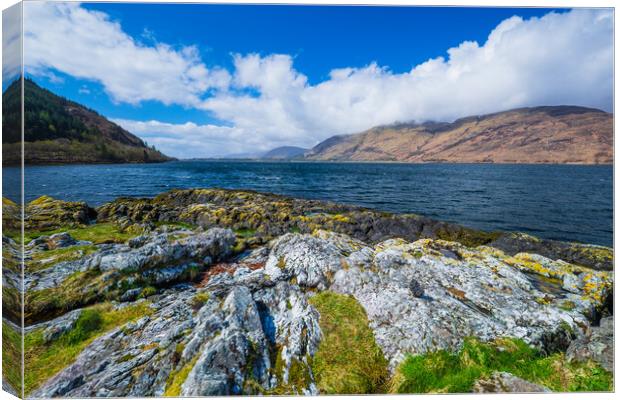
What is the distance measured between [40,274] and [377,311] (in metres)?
9.22

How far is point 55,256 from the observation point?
287 inches

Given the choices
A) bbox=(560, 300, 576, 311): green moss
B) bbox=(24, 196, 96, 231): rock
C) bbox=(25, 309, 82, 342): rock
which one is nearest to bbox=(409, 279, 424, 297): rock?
bbox=(560, 300, 576, 311): green moss

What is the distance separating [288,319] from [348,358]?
1.56 metres

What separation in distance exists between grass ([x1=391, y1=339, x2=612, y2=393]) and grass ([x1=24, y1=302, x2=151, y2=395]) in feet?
20.7

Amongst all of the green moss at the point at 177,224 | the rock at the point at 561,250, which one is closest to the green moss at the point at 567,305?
the rock at the point at 561,250

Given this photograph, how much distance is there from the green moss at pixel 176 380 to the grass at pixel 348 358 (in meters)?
2.42

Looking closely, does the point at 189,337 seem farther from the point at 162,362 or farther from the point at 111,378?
the point at 111,378

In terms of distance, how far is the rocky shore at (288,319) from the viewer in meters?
4.66

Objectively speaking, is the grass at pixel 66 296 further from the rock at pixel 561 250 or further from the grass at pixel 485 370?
the rock at pixel 561 250

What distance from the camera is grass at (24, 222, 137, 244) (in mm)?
8435

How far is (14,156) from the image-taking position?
5676mm

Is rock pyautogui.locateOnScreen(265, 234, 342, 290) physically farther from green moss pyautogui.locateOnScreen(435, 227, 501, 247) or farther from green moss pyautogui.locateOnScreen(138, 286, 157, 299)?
green moss pyautogui.locateOnScreen(435, 227, 501, 247)

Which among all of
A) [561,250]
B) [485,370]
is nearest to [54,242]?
[485,370]

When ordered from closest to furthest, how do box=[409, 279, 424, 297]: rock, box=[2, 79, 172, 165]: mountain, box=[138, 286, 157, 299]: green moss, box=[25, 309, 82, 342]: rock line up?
box=[25, 309, 82, 342]: rock → box=[2, 79, 172, 165]: mountain → box=[409, 279, 424, 297]: rock → box=[138, 286, 157, 299]: green moss
